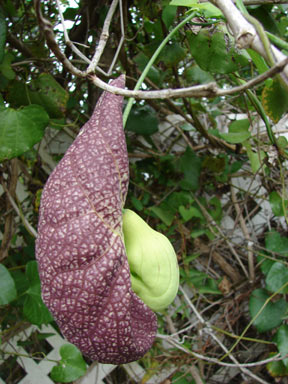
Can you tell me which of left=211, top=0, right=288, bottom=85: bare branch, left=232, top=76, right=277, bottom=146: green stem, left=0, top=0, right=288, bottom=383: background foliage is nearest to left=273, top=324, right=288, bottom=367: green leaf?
left=0, top=0, right=288, bottom=383: background foliage

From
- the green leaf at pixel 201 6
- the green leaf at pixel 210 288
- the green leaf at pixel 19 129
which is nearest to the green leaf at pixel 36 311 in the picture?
the green leaf at pixel 19 129

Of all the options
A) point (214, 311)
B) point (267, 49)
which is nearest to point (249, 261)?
point (214, 311)

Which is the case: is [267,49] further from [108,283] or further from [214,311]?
[214,311]

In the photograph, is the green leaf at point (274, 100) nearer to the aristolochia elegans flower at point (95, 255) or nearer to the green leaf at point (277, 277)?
the aristolochia elegans flower at point (95, 255)

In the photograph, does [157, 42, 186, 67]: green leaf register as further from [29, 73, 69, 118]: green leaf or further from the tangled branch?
the tangled branch

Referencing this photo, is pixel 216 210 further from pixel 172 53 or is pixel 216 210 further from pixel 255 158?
pixel 172 53

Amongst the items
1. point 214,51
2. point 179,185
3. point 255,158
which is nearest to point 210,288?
point 179,185

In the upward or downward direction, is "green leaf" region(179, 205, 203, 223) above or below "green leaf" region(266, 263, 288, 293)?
above
